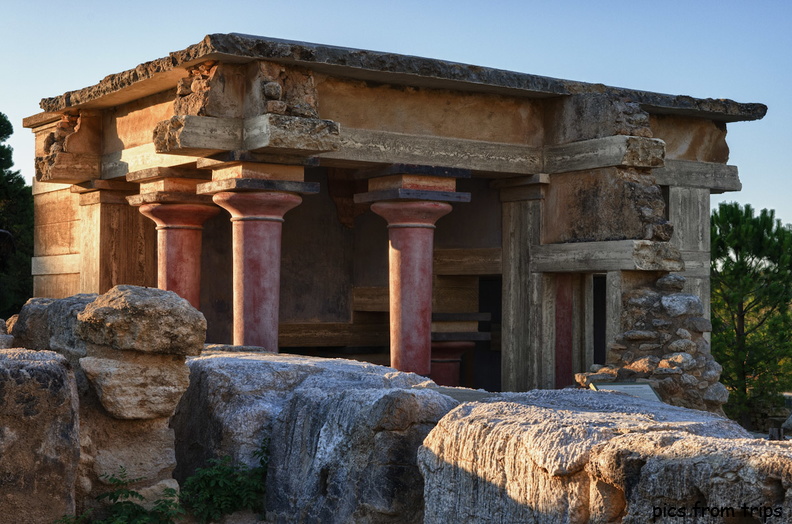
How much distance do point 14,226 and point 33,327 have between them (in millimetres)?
15975

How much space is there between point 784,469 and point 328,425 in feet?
8.86

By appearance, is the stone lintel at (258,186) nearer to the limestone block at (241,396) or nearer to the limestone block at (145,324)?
the limestone block at (241,396)

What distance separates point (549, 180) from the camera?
11.6m

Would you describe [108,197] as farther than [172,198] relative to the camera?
Yes

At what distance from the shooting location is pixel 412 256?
10.7 meters

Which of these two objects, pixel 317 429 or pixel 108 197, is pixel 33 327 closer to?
pixel 317 429

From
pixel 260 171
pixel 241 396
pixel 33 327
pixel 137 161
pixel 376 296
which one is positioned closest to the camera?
pixel 241 396

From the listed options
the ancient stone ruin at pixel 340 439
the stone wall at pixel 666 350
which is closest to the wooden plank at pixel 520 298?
the stone wall at pixel 666 350

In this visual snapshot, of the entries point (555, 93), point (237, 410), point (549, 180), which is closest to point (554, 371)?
point (549, 180)

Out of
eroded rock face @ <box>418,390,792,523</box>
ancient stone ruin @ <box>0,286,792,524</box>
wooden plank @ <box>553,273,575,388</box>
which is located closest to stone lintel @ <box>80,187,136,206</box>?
wooden plank @ <box>553,273,575,388</box>

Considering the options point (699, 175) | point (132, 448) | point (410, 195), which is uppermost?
point (699, 175)

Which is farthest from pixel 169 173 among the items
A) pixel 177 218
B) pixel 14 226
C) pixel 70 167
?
pixel 14 226

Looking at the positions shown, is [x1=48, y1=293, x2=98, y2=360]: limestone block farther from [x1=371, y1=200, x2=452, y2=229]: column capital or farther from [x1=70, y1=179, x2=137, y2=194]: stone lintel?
[x1=70, y1=179, x2=137, y2=194]: stone lintel

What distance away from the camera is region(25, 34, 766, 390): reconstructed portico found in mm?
9750
